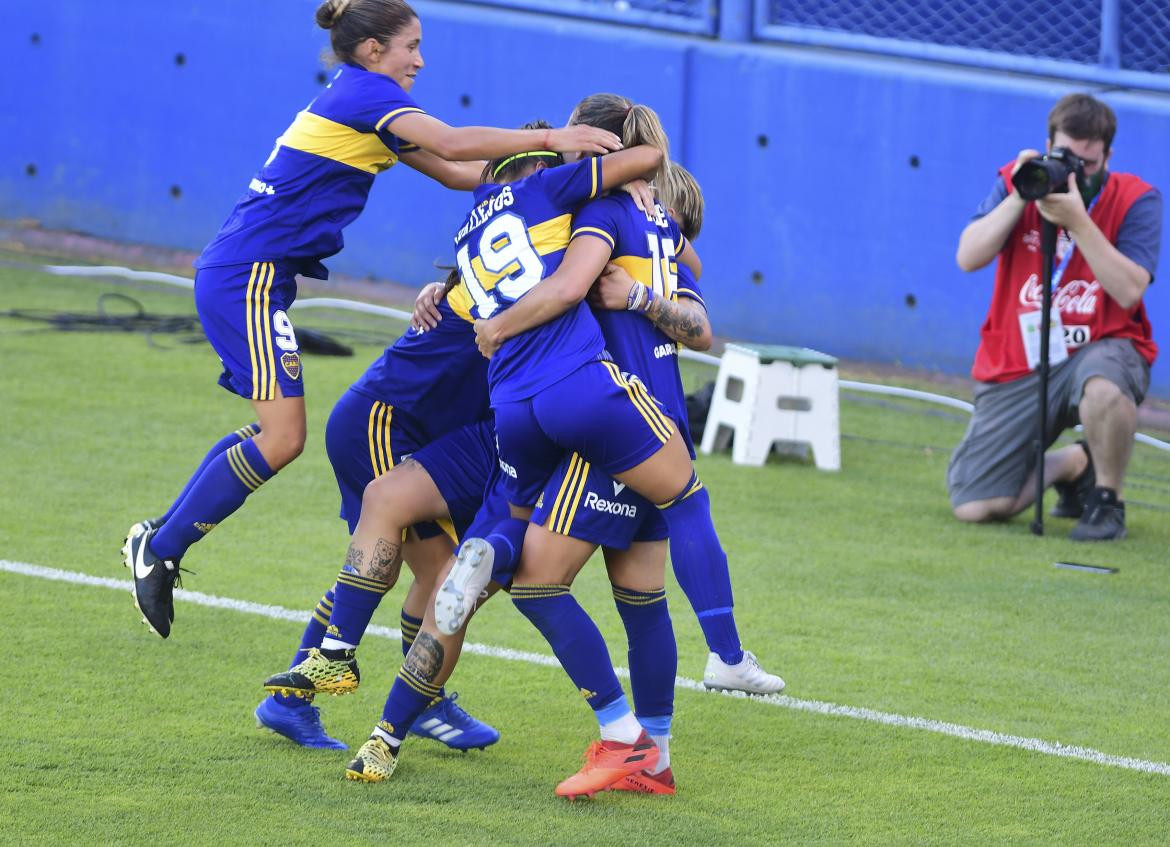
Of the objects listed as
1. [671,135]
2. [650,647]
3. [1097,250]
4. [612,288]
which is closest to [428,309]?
[612,288]

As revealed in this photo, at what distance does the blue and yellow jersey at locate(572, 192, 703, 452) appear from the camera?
4285 mm

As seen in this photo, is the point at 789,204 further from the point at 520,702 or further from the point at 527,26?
the point at 520,702

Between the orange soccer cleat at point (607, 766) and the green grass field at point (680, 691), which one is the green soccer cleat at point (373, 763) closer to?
the green grass field at point (680, 691)

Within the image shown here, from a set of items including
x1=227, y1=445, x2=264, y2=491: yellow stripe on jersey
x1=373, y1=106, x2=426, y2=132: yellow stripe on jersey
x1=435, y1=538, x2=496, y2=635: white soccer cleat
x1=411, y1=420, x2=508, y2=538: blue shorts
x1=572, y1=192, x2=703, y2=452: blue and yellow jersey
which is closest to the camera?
x1=435, y1=538, x2=496, y2=635: white soccer cleat

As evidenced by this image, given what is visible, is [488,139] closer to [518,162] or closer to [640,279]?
[518,162]

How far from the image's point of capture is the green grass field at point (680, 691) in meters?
4.12

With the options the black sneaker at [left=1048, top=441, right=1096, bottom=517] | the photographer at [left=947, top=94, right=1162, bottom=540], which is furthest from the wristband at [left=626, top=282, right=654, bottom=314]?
the black sneaker at [left=1048, top=441, right=1096, bottom=517]

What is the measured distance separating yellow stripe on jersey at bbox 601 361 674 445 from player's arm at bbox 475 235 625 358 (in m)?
0.18

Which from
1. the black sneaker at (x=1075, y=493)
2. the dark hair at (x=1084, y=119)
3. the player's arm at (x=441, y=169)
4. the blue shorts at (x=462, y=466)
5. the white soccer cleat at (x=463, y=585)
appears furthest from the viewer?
the black sneaker at (x=1075, y=493)

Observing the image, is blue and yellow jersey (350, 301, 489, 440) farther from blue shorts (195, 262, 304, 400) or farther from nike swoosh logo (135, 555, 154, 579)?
nike swoosh logo (135, 555, 154, 579)

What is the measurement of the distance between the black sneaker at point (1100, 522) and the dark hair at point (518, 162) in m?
3.82

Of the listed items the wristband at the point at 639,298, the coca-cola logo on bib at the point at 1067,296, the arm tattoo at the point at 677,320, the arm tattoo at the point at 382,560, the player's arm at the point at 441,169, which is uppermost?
the player's arm at the point at 441,169

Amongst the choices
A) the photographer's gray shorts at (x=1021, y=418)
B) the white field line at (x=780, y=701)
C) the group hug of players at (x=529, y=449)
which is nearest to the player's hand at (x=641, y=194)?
the group hug of players at (x=529, y=449)

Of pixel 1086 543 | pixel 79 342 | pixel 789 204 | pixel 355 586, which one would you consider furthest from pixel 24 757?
pixel 789 204
